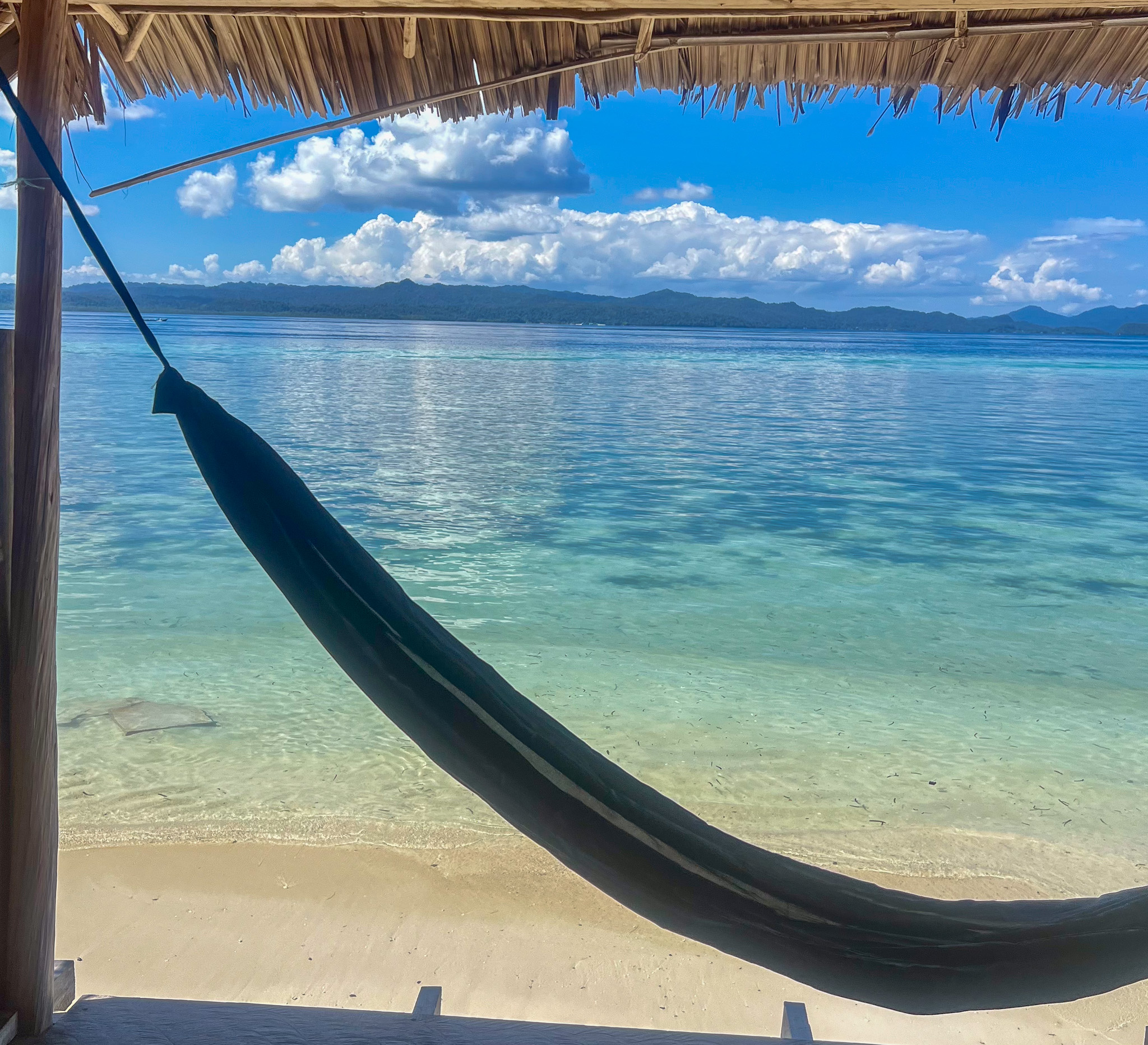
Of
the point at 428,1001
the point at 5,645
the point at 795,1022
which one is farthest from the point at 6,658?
the point at 795,1022

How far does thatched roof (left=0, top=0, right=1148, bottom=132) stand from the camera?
1.42 metres

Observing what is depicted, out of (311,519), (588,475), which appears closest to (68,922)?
(311,519)

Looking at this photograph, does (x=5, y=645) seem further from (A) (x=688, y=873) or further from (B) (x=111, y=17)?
(B) (x=111, y=17)

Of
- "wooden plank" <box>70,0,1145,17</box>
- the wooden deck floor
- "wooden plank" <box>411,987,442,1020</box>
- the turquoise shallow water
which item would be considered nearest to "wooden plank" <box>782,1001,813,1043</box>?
the wooden deck floor

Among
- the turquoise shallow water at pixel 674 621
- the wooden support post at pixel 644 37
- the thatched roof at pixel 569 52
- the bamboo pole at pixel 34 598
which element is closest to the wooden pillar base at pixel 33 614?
the bamboo pole at pixel 34 598

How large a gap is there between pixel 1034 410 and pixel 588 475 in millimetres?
11697

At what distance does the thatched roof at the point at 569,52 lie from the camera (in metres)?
1.42

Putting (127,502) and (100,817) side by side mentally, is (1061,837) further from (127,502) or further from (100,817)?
(127,502)

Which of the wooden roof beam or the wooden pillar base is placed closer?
the wooden pillar base

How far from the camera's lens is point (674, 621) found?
14.9 ft

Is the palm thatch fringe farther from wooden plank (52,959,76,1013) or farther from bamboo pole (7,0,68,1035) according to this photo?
wooden plank (52,959,76,1013)

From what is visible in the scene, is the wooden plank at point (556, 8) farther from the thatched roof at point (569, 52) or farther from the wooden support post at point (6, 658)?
the wooden support post at point (6, 658)

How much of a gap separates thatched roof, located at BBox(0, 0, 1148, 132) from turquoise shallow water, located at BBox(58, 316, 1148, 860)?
179 centimetres

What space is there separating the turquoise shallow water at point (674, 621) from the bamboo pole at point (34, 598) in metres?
1.46
